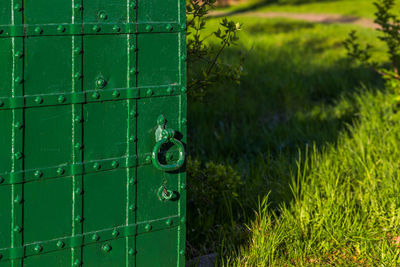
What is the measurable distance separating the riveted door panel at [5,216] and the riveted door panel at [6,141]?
0.07 meters

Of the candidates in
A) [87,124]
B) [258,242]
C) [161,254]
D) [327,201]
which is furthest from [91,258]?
[327,201]

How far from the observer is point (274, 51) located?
8.71 meters

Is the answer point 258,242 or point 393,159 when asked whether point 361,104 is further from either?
point 258,242

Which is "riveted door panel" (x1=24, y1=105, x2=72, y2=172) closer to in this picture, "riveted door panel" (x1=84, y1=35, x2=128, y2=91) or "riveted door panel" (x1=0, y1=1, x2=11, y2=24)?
"riveted door panel" (x1=84, y1=35, x2=128, y2=91)

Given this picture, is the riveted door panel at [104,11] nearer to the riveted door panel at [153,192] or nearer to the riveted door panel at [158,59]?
the riveted door panel at [158,59]

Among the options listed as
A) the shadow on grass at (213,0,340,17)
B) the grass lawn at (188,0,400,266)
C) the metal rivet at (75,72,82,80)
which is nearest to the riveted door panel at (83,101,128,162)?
the metal rivet at (75,72,82,80)

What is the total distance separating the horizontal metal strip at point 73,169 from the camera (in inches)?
97.9

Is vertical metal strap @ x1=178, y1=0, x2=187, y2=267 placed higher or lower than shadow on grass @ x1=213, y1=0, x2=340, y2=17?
lower

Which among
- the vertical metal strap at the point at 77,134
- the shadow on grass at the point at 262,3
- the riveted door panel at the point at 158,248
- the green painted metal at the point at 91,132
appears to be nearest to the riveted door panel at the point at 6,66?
the green painted metal at the point at 91,132

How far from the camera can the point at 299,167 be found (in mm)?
3855

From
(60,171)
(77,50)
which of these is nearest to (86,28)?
(77,50)

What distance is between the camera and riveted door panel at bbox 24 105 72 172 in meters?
2.50

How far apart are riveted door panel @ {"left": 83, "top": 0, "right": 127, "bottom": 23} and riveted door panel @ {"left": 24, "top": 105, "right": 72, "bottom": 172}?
336 millimetres

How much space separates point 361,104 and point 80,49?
351cm
